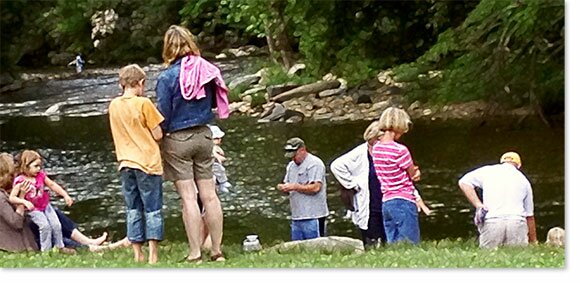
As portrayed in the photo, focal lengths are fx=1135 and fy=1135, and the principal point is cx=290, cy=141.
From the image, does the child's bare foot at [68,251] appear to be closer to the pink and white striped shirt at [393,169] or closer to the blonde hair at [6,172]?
the blonde hair at [6,172]

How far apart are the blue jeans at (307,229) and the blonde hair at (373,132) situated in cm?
51

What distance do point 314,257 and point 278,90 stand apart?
5.46 ft

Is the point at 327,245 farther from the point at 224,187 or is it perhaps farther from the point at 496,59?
the point at 496,59

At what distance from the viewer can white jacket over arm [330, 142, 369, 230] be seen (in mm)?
5430

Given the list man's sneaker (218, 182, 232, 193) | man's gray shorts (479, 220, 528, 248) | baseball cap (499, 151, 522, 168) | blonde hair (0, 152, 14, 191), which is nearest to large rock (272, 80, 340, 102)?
man's sneaker (218, 182, 232, 193)

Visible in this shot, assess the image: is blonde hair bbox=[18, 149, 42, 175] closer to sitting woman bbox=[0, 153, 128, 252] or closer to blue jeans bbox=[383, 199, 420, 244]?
sitting woman bbox=[0, 153, 128, 252]

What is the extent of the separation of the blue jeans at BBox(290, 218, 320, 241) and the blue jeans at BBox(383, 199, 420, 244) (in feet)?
1.30

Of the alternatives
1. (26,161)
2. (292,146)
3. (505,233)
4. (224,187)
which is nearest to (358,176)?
(292,146)

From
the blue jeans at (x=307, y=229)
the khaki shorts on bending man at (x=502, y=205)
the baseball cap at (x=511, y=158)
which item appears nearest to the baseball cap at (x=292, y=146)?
the blue jeans at (x=307, y=229)

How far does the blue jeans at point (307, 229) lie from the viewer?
5.64 meters

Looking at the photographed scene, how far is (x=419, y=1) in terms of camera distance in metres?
6.12
